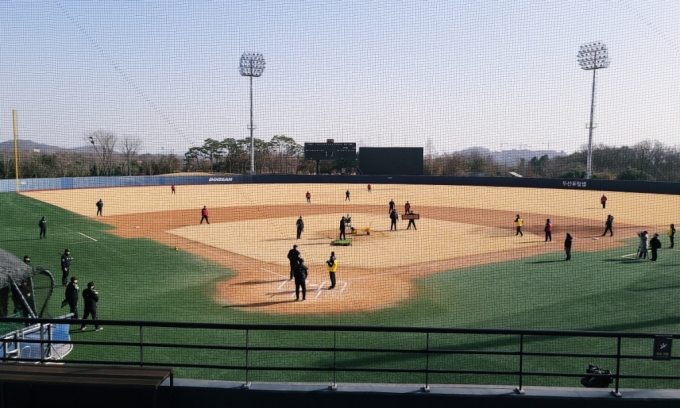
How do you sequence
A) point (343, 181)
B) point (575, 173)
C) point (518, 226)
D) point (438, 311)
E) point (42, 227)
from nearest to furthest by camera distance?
point (438, 311), point (42, 227), point (518, 226), point (575, 173), point (343, 181)

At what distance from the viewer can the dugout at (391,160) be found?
61.7 m

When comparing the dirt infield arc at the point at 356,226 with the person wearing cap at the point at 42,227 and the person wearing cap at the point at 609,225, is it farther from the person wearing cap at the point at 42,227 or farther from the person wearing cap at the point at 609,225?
the person wearing cap at the point at 42,227

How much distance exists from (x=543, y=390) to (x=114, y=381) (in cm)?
345

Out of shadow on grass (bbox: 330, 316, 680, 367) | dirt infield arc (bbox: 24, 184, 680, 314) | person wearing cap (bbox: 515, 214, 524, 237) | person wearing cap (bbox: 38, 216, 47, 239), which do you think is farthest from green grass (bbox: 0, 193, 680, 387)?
person wearing cap (bbox: 515, 214, 524, 237)

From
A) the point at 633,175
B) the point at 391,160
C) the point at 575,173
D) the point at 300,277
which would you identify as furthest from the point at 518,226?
the point at 391,160

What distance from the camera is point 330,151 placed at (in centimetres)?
6250

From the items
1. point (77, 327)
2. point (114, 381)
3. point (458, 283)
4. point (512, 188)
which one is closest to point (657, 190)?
point (512, 188)

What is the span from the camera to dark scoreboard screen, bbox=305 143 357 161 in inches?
2438

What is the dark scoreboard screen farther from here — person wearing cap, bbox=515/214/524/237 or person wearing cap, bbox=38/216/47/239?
person wearing cap, bbox=38/216/47/239

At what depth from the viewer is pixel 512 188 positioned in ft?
177

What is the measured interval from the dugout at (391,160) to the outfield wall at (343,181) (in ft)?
5.39

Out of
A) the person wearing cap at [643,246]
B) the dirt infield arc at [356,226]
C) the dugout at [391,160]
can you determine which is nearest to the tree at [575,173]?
the dirt infield arc at [356,226]

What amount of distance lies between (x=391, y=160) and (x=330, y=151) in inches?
282

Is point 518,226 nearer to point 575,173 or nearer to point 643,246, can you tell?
point 643,246
